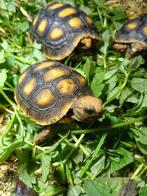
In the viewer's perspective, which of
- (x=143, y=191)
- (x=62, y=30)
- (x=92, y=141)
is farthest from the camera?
(x=62, y=30)

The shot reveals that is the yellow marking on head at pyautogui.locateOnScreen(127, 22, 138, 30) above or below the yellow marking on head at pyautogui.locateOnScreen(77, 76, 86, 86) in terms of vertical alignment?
above

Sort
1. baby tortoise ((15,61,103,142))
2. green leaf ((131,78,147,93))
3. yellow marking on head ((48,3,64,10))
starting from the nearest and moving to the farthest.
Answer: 1. baby tortoise ((15,61,103,142))
2. green leaf ((131,78,147,93))
3. yellow marking on head ((48,3,64,10))

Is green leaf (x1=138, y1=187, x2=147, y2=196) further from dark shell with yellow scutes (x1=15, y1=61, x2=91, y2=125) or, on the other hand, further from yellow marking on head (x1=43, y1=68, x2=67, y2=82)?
yellow marking on head (x1=43, y1=68, x2=67, y2=82)

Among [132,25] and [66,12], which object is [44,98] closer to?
[66,12]

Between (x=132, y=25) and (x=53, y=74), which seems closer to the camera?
(x=53, y=74)

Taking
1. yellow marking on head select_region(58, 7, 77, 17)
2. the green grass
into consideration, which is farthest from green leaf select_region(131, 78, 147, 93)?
yellow marking on head select_region(58, 7, 77, 17)

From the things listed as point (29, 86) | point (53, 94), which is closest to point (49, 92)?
point (53, 94)
